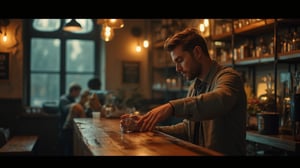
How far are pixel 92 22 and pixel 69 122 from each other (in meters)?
2.91

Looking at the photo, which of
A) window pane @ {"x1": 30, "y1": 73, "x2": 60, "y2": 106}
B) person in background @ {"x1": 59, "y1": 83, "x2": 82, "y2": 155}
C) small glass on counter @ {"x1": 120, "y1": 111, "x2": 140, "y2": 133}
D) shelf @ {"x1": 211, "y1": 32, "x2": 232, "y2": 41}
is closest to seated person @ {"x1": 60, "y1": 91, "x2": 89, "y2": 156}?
person in background @ {"x1": 59, "y1": 83, "x2": 82, "y2": 155}

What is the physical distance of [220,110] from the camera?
1.70 metres

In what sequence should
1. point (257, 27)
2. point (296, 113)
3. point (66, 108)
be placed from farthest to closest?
point (66, 108) → point (257, 27) → point (296, 113)

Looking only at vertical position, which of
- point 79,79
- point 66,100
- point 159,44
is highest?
point 159,44

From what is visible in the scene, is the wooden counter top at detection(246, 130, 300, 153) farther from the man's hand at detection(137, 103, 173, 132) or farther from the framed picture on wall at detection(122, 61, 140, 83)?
the framed picture on wall at detection(122, 61, 140, 83)

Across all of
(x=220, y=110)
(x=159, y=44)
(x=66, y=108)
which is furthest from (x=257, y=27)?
(x=66, y=108)

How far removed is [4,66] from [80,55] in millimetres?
1601

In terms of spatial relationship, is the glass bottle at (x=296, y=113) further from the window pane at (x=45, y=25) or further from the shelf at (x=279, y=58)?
the window pane at (x=45, y=25)

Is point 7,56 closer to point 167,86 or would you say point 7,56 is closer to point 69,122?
point 69,122

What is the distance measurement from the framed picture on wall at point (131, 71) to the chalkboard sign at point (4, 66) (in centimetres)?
212

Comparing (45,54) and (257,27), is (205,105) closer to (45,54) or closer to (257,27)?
(257,27)

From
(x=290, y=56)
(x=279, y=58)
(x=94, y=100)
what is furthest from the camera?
(x=94, y=100)

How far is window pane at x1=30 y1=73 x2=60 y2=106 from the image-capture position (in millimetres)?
7297
